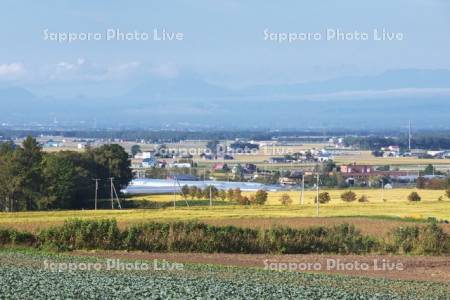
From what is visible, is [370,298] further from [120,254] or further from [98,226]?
[98,226]

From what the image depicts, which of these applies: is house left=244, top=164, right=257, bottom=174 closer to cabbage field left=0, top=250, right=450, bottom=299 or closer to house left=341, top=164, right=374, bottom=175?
house left=341, top=164, right=374, bottom=175

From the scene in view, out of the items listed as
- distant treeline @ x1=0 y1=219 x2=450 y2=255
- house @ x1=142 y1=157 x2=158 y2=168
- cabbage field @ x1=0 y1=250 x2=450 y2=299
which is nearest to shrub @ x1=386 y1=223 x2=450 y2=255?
distant treeline @ x1=0 y1=219 x2=450 y2=255

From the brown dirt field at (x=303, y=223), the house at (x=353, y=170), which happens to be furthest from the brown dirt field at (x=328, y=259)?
the house at (x=353, y=170)

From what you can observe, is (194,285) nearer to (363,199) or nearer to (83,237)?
(83,237)

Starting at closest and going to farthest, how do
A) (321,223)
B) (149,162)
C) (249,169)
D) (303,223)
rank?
(321,223)
(303,223)
(249,169)
(149,162)

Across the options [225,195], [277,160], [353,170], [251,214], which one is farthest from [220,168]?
[251,214]

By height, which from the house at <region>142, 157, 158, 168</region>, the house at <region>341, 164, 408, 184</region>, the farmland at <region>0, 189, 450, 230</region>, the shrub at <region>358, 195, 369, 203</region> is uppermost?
the house at <region>142, 157, 158, 168</region>
